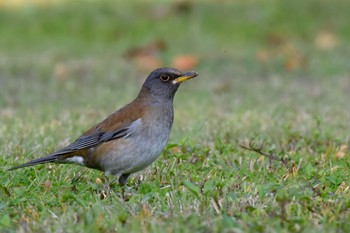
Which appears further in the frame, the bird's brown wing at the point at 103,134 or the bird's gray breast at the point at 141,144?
the bird's brown wing at the point at 103,134

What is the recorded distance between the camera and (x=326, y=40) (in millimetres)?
15617

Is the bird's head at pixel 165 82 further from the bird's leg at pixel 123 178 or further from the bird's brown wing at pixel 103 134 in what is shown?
the bird's leg at pixel 123 178

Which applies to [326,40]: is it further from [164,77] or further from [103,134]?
[103,134]

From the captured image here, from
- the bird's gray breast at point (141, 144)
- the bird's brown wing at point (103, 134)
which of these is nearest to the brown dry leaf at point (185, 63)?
the bird's brown wing at point (103, 134)

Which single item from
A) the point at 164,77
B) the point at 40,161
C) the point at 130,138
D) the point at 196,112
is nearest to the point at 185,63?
the point at 196,112

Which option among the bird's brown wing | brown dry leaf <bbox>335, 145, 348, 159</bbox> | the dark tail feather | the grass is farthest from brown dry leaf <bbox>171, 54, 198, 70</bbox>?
the dark tail feather

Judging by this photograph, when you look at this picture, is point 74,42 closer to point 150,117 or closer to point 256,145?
point 256,145

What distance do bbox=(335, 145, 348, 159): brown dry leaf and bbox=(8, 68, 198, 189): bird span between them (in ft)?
5.38

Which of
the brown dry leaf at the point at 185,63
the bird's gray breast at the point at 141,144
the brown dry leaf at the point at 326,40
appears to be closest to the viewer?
the bird's gray breast at the point at 141,144

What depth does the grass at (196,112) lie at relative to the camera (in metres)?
5.30

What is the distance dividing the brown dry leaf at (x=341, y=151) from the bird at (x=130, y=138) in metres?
1.64

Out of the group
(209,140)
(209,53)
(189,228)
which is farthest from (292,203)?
(209,53)

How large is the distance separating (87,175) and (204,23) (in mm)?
10054

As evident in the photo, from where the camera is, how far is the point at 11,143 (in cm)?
777
